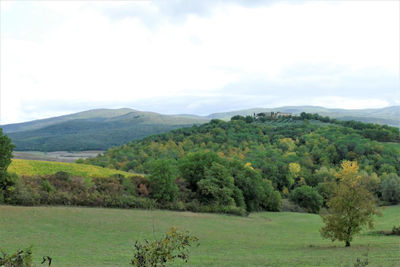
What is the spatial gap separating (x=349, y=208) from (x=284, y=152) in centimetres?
10314

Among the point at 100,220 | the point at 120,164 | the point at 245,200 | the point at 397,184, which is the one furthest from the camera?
the point at 120,164

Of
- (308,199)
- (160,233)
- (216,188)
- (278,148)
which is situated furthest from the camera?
(278,148)

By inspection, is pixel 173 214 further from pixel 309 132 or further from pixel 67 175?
pixel 309 132

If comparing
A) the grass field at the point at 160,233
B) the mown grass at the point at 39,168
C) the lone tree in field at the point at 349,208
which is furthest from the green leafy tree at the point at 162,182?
the lone tree in field at the point at 349,208

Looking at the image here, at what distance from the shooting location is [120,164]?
11975cm

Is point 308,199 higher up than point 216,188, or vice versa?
point 216,188

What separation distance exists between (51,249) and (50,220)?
41.2ft

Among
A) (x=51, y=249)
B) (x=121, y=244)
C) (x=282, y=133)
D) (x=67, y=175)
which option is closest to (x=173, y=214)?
(x=67, y=175)

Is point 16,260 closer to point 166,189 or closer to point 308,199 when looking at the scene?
point 166,189

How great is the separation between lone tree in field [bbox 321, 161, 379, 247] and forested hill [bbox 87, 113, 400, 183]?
241ft

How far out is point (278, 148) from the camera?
439ft

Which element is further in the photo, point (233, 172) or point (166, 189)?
point (233, 172)

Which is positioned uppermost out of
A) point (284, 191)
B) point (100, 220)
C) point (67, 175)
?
point (67, 175)

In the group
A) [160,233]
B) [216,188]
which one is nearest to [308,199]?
[216,188]
